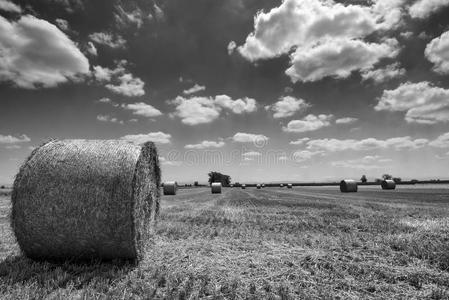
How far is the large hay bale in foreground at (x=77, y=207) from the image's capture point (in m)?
6.32

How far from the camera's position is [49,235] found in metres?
6.34

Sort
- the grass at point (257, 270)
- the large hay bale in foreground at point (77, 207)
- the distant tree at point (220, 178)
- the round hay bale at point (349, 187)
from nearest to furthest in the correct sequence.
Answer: the grass at point (257, 270), the large hay bale in foreground at point (77, 207), the round hay bale at point (349, 187), the distant tree at point (220, 178)

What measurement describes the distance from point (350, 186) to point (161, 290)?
43289 mm

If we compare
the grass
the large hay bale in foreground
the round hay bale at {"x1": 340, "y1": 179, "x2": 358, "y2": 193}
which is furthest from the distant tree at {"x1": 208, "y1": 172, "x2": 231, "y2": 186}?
the large hay bale in foreground

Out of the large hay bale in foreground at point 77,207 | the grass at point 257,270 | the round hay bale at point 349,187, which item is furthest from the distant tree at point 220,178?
the large hay bale in foreground at point 77,207

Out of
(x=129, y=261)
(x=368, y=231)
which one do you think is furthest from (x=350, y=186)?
(x=129, y=261)

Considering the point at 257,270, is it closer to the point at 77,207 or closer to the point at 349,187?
the point at 77,207

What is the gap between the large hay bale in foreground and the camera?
6.32 metres

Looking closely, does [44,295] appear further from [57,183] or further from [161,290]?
[57,183]

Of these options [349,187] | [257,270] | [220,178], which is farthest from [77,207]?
[220,178]

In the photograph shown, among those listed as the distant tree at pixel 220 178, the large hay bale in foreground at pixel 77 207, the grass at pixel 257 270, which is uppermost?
the distant tree at pixel 220 178

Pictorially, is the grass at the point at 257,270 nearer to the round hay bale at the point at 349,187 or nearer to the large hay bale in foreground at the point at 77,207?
the large hay bale in foreground at the point at 77,207

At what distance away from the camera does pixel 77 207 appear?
20.7ft

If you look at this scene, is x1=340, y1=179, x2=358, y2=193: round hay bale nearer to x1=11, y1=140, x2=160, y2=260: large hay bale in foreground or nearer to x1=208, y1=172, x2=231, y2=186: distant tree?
x1=11, y1=140, x2=160, y2=260: large hay bale in foreground
